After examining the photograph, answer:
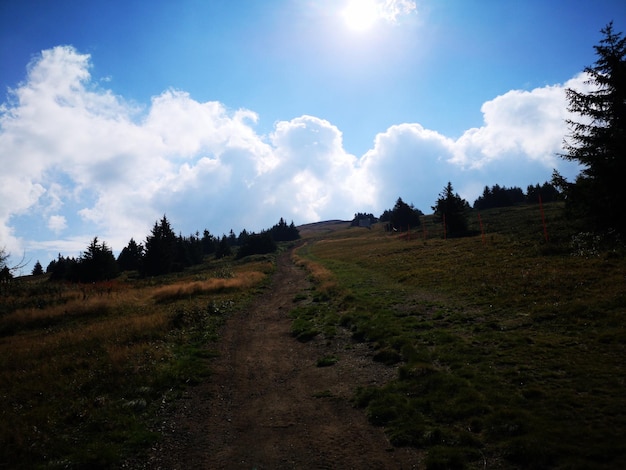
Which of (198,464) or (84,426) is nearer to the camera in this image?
(198,464)

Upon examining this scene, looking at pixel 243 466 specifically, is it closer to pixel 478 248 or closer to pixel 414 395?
pixel 414 395

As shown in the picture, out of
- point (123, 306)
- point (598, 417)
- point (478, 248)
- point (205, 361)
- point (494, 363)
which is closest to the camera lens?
point (598, 417)

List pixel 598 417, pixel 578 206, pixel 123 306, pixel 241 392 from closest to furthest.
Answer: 1. pixel 598 417
2. pixel 241 392
3. pixel 578 206
4. pixel 123 306

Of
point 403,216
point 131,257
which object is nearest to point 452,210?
point 403,216

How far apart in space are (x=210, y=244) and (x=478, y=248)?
107266mm

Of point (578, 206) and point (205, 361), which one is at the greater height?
point (578, 206)

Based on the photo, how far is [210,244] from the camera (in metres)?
127

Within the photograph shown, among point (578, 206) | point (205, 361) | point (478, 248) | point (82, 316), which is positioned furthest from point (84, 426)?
point (478, 248)

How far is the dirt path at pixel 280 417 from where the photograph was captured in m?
7.33

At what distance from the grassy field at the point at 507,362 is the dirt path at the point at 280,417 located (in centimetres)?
71

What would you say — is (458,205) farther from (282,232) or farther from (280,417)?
(282,232)

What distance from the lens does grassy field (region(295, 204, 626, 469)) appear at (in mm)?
6520

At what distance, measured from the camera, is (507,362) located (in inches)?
401

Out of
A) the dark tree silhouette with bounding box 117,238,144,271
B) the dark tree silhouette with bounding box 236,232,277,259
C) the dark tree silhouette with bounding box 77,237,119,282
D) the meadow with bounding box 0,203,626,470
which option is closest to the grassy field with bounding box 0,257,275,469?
the meadow with bounding box 0,203,626,470
